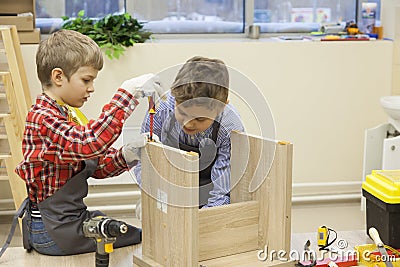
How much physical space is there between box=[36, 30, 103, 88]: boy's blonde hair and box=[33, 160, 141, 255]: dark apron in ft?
0.78

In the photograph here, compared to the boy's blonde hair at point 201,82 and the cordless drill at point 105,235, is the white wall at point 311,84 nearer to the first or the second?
the boy's blonde hair at point 201,82

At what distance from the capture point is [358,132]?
3412mm

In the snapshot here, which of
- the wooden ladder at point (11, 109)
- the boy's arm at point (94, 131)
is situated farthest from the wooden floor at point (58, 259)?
the wooden ladder at point (11, 109)

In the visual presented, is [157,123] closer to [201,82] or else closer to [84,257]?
[201,82]

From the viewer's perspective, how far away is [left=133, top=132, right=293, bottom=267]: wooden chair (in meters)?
1.40

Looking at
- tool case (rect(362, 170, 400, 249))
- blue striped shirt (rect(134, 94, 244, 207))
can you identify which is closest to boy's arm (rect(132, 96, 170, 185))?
blue striped shirt (rect(134, 94, 244, 207))

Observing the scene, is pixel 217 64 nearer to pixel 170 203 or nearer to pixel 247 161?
pixel 247 161

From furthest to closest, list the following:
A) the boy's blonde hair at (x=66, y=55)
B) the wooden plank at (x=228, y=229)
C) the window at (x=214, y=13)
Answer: the window at (x=214, y=13) < the boy's blonde hair at (x=66, y=55) < the wooden plank at (x=228, y=229)

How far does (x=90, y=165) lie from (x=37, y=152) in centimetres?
15

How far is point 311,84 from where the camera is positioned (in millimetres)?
3314

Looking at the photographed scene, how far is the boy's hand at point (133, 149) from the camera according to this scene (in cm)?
151

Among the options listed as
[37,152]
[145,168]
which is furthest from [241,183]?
[37,152]

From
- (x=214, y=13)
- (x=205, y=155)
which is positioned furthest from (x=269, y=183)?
(x=214, y=13)

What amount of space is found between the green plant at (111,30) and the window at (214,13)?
22cm
